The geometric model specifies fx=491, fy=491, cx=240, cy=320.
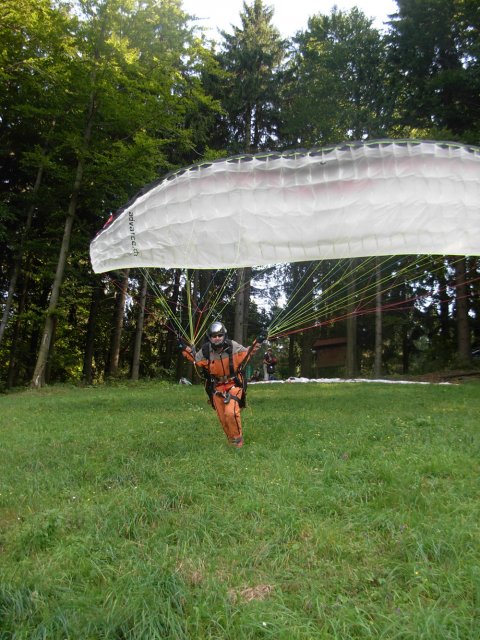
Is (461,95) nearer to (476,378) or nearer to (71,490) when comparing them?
(476,378)

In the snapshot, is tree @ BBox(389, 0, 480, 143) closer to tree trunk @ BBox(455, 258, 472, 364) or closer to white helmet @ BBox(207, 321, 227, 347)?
tree trunk @ BBox(455, 258, 472, 364)

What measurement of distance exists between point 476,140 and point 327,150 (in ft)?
44.8

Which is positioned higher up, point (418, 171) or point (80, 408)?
point (418, 171)

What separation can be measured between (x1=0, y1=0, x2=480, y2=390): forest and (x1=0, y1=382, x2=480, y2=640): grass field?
4.30 m

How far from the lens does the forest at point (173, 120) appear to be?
17.5 metres

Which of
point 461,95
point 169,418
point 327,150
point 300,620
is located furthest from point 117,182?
point 300,620

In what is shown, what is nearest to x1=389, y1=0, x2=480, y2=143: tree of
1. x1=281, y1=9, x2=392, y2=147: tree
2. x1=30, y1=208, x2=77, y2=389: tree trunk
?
x1=281, y1=9, x2=392, y2=147: tree

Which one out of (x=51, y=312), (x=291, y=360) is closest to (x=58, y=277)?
(x=51, y=312)

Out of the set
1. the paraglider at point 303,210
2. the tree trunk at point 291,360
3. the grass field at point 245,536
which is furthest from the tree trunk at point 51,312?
the tree trunk at point 291,360

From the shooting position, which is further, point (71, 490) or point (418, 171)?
point (418, 171)

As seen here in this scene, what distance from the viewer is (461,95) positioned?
67.1ft

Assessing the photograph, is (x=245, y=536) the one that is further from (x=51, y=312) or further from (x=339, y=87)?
(x=339, y=87)

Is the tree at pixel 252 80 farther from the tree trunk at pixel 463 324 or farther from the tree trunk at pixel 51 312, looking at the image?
the tree trunk at pixel 463 324

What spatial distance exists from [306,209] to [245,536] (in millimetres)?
5610
